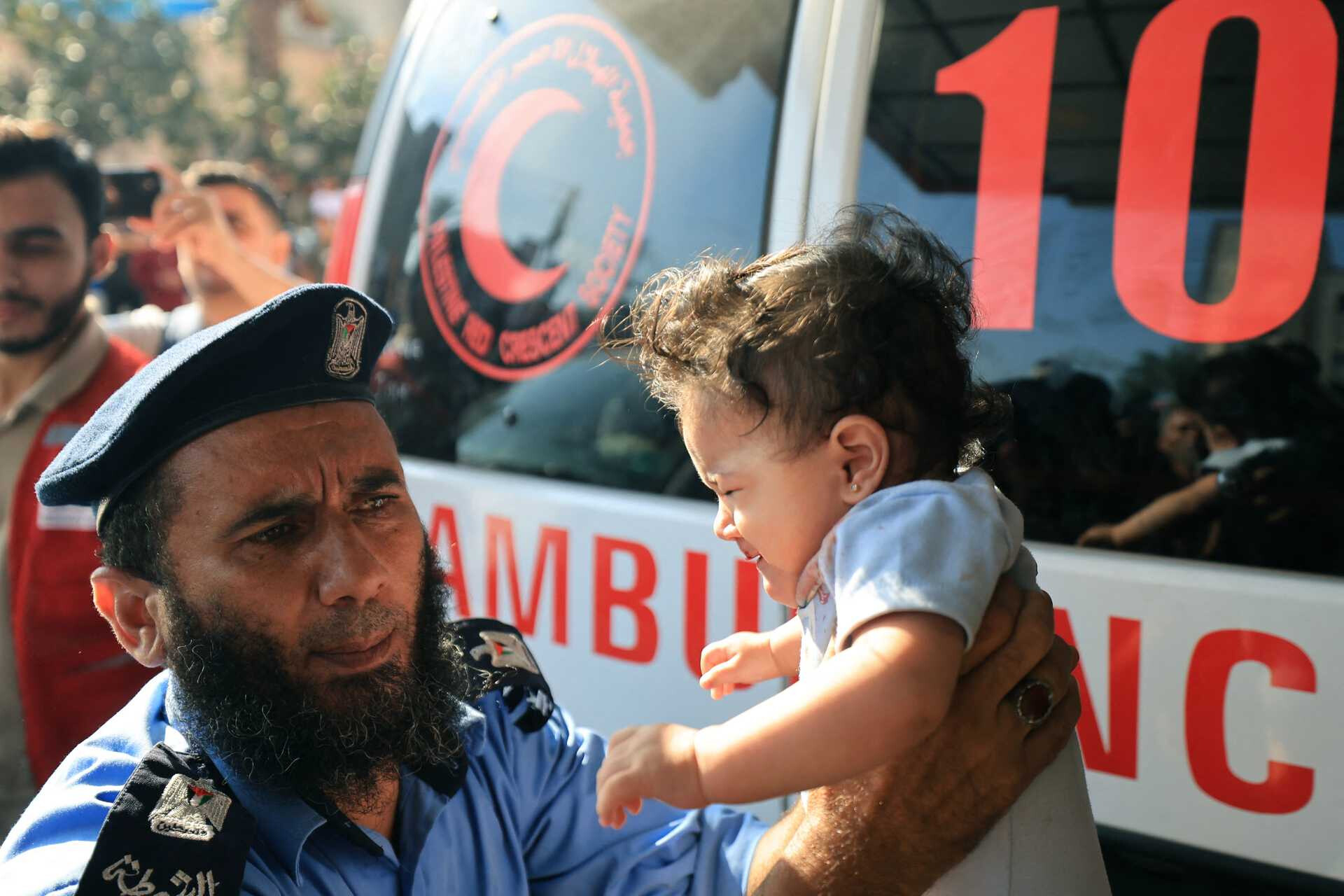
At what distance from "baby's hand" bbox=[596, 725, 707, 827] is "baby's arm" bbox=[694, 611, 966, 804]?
0.02 meters

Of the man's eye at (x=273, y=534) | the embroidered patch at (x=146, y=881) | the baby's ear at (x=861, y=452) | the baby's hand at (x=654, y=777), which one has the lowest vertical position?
the embroidered patch at (x=146, y=881)

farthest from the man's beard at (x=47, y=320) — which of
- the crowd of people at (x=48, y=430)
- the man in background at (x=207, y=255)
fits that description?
the man in background at (x=207, y=255)

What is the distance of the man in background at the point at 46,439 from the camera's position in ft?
8.76

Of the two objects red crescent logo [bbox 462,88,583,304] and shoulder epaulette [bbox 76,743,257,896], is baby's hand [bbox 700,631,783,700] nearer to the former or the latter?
shoulder epaulette [bbox 76,743,257,896]

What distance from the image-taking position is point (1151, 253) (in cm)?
166

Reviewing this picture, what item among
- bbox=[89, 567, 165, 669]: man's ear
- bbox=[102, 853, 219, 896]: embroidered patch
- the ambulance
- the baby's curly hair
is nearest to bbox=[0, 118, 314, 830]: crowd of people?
the ambulance

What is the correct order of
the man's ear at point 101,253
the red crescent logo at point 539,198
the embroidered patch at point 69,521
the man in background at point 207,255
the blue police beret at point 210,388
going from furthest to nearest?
the man in background at point 207,255 → the man's ear at point 101,253 → the embroidered patch at point 69,521 → the red crescent logo at point 539,198 → the blue police beret at point 210,388

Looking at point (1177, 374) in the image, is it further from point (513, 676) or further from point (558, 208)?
point (558, 208)

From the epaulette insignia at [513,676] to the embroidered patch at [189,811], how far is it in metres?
0.50

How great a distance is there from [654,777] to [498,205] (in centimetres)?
166

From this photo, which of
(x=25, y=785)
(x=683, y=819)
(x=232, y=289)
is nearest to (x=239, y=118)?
(x=232, y=289)

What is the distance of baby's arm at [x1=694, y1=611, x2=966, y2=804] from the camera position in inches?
43.1

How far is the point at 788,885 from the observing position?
1418 mm

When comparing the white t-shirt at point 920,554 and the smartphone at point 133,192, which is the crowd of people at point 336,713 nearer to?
the white t-shirt at point 920,554
